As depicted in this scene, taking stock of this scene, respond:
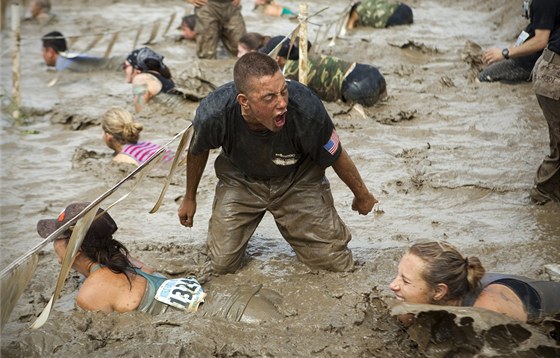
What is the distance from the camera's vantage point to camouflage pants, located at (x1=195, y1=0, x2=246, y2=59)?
10.6 meters

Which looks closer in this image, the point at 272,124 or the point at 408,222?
the point at 272,124

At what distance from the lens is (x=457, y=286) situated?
149 inches

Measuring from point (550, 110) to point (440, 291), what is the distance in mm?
2288

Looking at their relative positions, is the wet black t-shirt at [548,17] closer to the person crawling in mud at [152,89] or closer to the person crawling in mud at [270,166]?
the person crawling in mud at [270,166]

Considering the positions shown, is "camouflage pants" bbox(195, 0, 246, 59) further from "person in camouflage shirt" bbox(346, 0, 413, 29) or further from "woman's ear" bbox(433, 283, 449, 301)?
"woman's ear" bbox(433, 283, 449, 301)

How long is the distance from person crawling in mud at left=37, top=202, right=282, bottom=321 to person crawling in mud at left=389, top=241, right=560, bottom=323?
35.7 inches

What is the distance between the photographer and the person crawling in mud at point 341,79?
26.7 feet

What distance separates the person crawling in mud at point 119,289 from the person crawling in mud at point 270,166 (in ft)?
1.82

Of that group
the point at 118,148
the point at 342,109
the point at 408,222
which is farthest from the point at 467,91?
the point at 118,148

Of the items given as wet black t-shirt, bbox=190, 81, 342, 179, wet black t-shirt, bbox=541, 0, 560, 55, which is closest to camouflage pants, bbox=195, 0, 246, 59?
wet black t-shirt, bbox=541, 0, 560, 55

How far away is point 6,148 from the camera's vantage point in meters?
7.66

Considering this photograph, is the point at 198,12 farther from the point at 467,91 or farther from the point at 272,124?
the point at 272,124

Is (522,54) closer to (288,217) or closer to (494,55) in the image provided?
(494,55)

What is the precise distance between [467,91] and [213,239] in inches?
186
